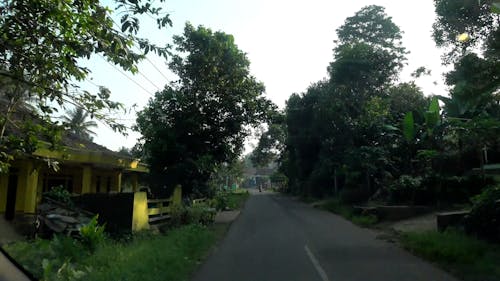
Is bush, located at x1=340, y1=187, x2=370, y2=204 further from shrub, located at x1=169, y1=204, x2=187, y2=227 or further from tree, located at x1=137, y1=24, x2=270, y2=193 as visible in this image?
shrub, located at x1=169, y1=204, x2=187, y2=227

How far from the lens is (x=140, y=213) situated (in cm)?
1412

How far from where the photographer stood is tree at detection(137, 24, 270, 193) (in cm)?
2078

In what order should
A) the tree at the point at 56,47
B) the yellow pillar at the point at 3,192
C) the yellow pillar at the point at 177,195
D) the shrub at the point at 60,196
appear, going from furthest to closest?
the yellow pillar at the point at 177,195 < the yellow pillar at the point at 3,192 < the shrub at the point at 60,196 < the tree at the point at 56,47

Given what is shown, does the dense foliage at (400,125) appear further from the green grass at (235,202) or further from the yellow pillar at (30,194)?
the yellow pillar at (30,194)

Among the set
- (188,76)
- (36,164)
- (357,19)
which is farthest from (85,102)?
(357,19)

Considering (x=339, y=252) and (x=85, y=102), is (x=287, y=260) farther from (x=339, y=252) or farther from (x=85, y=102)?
(x=85, y=102)

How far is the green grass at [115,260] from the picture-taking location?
7.40 m

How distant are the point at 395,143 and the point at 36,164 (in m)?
20.9

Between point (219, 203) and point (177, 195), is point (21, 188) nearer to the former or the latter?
point (177, 195)

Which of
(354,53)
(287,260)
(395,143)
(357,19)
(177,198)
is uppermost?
(357,19)

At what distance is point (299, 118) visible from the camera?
40.2 meters

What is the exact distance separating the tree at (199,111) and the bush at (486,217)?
11.6 metres

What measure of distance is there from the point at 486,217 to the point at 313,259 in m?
4.31

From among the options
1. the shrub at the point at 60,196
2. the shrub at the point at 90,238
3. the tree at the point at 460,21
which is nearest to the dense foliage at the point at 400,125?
the tree at the point at 460,21
